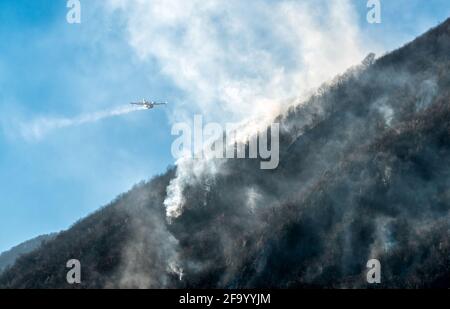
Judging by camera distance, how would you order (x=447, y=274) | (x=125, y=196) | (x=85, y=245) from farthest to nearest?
(x=125, y=196) → (x=85, y=245) → (x=447, y=274)

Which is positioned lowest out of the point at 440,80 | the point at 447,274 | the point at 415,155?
the point at 447,274

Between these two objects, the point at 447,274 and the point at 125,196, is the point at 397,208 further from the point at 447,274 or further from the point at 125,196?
the point at 125,196

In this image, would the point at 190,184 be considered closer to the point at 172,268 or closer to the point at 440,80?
the point at 172,268

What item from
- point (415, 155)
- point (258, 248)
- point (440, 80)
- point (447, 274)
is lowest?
point (447, 274)

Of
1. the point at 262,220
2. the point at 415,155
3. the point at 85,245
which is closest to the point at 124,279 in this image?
the point at 85,245

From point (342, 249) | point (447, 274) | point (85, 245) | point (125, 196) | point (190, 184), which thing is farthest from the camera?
point (125, 196)

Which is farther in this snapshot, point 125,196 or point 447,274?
point 125,196

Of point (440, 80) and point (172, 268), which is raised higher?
point (440, 80)

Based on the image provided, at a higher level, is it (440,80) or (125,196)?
(440,80)

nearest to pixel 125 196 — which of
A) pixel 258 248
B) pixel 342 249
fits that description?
pixel 258 248
